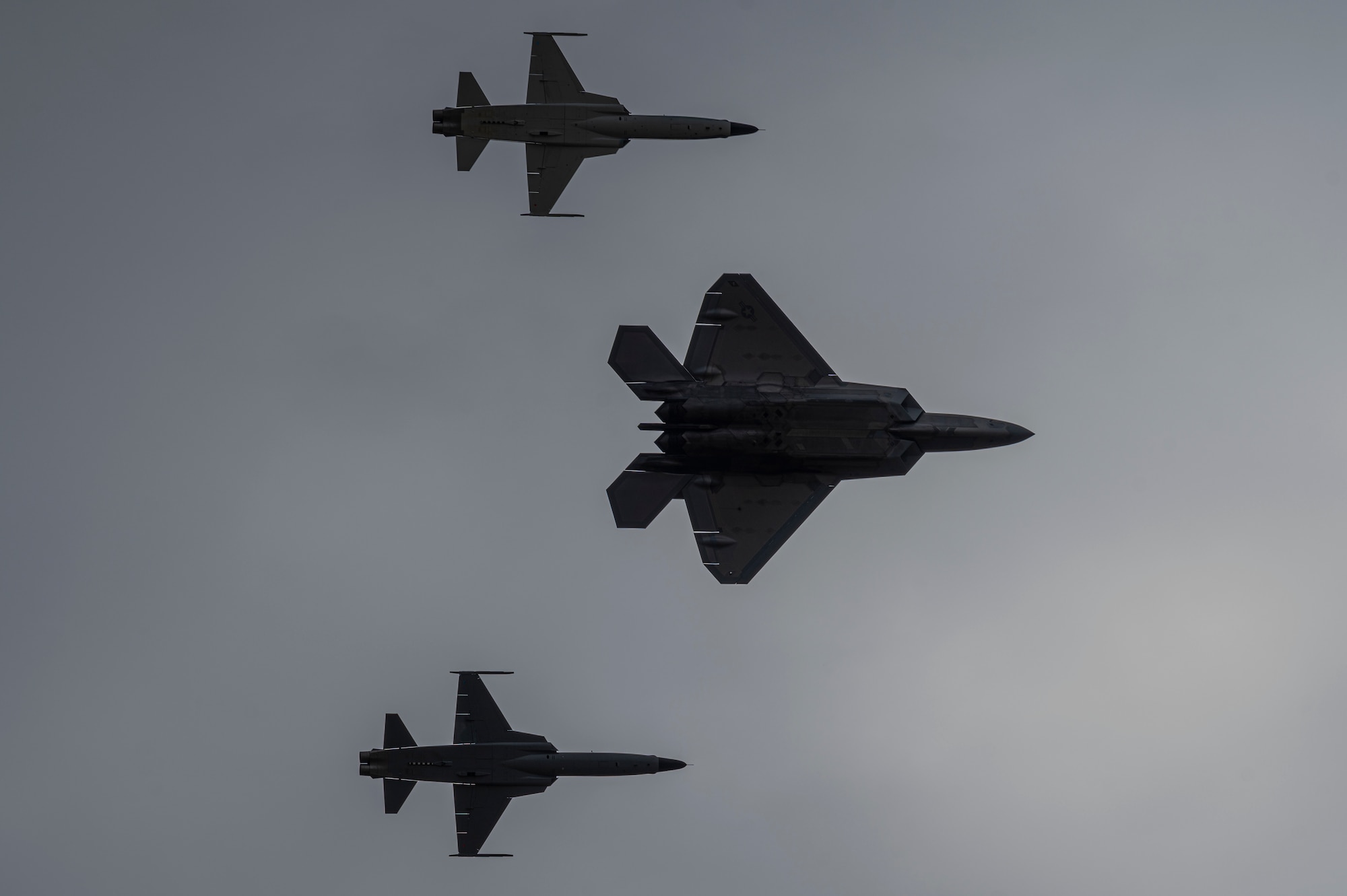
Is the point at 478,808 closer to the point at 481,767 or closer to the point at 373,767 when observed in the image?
the point at 481,767

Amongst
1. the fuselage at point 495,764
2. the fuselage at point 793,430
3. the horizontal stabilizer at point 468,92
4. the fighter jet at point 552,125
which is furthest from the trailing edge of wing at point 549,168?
the fuselage at point 495,764

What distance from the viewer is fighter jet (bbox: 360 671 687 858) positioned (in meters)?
51.6

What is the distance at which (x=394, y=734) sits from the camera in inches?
2045

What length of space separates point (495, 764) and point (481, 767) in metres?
0.57

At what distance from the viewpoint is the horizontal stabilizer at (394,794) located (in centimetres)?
5153

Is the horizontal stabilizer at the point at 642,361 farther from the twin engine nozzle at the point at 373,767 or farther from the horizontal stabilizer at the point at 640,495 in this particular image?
the twin engine nozzle at the point at 373,767

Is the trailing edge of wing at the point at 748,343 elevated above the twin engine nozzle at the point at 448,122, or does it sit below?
below

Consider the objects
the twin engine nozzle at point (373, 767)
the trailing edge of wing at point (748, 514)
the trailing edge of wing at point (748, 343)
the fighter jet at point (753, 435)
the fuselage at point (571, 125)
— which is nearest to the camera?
the fighter jet at point (753, 435)

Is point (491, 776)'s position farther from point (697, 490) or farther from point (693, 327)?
point (693, 327)

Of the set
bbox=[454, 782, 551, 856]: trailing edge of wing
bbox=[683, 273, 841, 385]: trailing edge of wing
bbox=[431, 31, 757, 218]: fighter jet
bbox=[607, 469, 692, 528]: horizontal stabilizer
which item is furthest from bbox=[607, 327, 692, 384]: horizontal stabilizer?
bbox=[454, 782, 551, 856]: trailing edge of wing

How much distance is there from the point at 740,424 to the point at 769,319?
4671 millimetres

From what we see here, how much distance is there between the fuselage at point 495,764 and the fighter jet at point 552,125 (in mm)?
21653

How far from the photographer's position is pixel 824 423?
160 feet

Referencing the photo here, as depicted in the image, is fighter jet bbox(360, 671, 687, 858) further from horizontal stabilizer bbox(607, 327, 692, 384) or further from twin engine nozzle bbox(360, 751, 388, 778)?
horizontal stabilizer bbox(607, 327, 692, 384)
